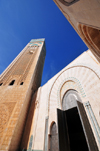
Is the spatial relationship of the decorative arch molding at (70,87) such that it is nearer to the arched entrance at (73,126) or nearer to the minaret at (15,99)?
the arched entrance at (73,126)

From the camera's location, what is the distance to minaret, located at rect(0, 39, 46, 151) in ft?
9.39

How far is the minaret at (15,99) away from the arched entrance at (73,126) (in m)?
1.96

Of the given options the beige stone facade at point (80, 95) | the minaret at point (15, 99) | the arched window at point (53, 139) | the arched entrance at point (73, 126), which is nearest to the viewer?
the arched entrance at point (73, 126)

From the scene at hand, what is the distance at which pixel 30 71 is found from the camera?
18.4 ft

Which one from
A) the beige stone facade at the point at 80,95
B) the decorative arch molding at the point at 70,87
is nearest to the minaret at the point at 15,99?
the beige stone facade at the point at 80,95

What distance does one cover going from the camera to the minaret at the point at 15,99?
113 inches

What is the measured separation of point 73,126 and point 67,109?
1285 millimetres

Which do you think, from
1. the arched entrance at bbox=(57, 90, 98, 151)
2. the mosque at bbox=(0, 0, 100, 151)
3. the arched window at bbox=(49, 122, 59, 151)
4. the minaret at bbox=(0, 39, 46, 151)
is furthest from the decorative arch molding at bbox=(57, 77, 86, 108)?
the minaret at bbox=(0, 39, 46, 151)

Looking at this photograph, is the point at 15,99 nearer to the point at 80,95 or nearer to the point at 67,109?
the point at 67,109

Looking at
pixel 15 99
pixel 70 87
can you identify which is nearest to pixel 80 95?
pixel 70 87

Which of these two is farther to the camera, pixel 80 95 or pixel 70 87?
pixel 70 87

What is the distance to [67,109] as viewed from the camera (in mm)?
2598

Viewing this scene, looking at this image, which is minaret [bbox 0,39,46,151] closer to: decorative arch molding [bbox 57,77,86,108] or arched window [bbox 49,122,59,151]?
arched window [bbox 49,122,59,151]

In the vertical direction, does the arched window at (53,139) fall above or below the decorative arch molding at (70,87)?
below
